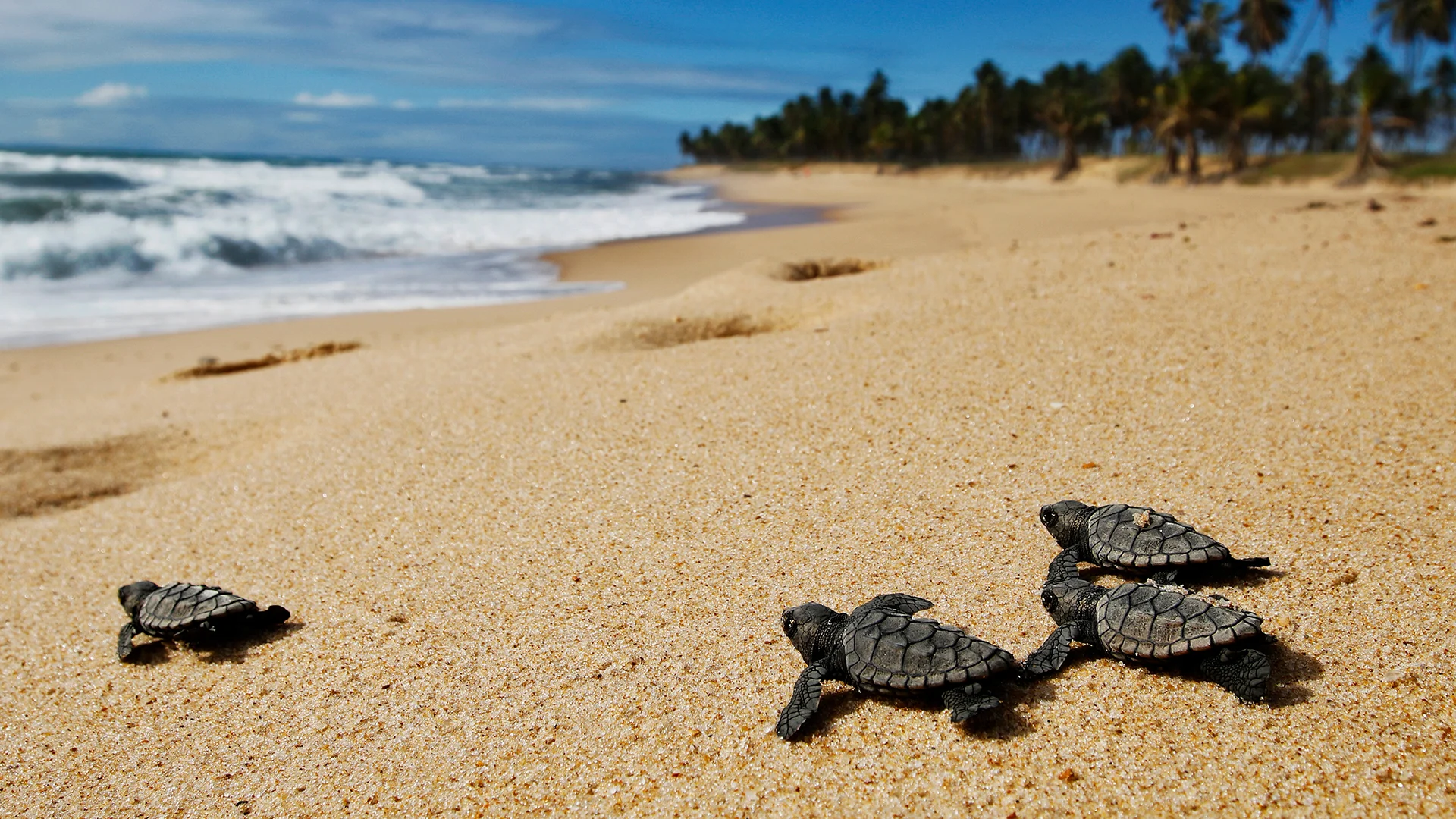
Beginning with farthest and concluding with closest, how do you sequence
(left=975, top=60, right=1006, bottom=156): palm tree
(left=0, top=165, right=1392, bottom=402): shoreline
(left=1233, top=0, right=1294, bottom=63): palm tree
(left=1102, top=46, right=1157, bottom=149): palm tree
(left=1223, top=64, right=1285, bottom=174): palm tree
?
1. (left=975, top=60, right=1006, bottom=156): palm tree
2. (left=1102, top=46, right=1157, bottom=149): palm tree
3. (left=1233, top=0, right=1294, bottom=63): palm tree
4. (left=1223, top=64, right=1285, bottom=174): palm tree
5. (left=0, top=165, right=1392, bottom=402): shoreline

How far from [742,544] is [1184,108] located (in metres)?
A: 38.9

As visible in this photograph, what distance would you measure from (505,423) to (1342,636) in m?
4.19

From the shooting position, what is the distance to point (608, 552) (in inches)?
142

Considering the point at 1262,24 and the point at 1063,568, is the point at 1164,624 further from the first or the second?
the point at 1262,24

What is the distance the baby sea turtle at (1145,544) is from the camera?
280 centimetres

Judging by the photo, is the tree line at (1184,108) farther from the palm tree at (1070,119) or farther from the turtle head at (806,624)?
the turtle head at (806,624)

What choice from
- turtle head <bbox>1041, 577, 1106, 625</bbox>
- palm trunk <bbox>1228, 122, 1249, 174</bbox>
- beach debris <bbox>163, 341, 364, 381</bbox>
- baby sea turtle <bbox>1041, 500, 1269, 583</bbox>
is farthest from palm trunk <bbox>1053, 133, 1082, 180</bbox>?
turtle head <bbox>1041, 577, 1106, 625</bbox>

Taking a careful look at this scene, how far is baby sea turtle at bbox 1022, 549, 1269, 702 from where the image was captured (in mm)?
2340

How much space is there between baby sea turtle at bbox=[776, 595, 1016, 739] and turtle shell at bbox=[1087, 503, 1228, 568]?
730mm

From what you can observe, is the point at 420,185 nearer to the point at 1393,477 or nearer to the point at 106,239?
the point at 106,239

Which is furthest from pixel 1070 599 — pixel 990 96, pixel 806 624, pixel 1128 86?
pixel 990 96

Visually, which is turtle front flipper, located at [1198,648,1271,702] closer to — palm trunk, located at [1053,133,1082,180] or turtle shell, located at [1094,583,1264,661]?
turtle shell, located at [1094,583,1264,661]

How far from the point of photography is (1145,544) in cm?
286

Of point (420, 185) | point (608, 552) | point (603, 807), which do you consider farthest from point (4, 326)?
point (420, 185)
